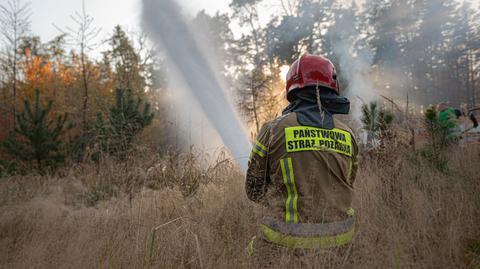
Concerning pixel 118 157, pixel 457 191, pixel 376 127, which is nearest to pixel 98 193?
pixel 118 157

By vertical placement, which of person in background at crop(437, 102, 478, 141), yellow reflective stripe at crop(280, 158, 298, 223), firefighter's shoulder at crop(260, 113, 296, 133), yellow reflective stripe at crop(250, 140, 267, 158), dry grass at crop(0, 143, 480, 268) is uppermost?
person in background at crop(437, 102, 478, 141)

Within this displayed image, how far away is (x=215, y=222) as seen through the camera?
316 centimetres

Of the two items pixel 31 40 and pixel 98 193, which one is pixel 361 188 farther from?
pixel 31 40

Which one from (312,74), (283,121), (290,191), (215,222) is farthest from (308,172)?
(215,222)

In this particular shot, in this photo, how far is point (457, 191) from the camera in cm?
326

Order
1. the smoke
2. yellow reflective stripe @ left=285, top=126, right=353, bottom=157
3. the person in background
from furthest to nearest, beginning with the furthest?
the smoke, the person in background, yellow reflective stripe @ left=285, top=126, right=353, bottom=157

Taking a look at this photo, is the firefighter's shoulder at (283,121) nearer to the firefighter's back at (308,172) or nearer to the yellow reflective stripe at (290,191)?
the firefighter's back at (308,172)

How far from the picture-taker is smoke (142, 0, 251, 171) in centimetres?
1349

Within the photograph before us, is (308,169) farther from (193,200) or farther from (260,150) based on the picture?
(193,200)

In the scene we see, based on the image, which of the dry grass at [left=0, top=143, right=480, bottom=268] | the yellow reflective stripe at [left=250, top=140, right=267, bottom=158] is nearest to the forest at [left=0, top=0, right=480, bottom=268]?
the dry grass at [left=0, top=143, right=480, bottom=268]

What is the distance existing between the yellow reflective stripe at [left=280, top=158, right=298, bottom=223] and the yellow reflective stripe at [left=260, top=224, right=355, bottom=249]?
10 cm

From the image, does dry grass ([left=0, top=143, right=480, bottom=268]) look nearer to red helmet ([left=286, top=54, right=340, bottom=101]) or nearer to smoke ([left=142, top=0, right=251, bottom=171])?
red helmet ([left=286, top=54, right=340, bottom=101])

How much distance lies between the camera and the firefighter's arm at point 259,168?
197 cm

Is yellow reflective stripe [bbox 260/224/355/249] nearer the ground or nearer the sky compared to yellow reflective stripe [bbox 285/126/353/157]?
nearer the ground
